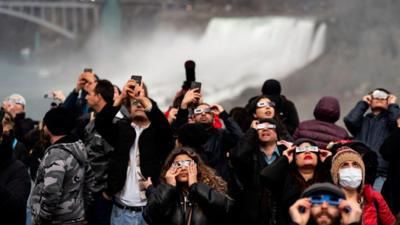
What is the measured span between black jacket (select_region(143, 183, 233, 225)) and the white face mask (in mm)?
694

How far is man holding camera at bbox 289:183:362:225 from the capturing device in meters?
4.66

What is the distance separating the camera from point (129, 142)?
23.4 feet

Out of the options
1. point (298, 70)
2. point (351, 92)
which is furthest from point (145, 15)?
point (351, 92)

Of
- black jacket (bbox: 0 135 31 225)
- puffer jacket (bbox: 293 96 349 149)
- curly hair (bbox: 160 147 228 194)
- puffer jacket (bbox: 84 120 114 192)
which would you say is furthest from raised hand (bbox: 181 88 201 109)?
black jacket (bbox: 0 135 31 225)

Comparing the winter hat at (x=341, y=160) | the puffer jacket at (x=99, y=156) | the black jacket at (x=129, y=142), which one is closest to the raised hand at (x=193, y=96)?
the black jacket at (x=129, y=142)

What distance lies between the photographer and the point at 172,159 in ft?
19.9

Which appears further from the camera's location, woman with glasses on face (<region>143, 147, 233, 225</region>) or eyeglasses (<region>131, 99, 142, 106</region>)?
eyeglasses (<region>131, 99, 142, 106</region>)

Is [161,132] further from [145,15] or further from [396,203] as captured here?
[145,15]

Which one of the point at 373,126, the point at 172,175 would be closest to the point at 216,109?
the point at 373,126

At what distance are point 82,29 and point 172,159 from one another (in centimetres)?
4086

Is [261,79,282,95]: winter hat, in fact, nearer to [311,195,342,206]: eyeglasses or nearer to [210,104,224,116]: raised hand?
[210,104,224,116]: raised hand

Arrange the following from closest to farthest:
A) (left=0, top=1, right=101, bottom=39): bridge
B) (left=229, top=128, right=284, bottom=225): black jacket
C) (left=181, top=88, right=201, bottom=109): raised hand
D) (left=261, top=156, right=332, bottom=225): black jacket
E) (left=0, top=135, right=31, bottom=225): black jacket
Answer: (left=261, top=156, right=332, bottom=225): black jacket
(left=0, top=135, right=31, bottom=225): black jacket
(left=229, top=128, right=284, bottom=225): black jacket
(left=181, top=88, right=201, bottom=109): raised hand
(left=0, top=1, right=101, bottom=39): bridge

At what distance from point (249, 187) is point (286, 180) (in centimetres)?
46

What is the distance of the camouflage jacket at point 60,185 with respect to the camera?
6.35 m
